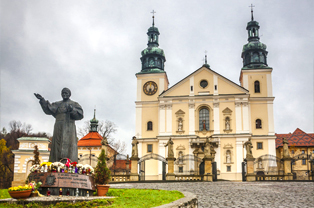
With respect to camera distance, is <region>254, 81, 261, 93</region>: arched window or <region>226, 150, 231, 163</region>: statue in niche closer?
<region>226, 150, 231, 163</region>: statue in niche

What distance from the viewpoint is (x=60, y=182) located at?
956 cm

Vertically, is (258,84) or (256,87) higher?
(258,84)

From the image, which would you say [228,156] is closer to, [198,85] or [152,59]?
[198,85]

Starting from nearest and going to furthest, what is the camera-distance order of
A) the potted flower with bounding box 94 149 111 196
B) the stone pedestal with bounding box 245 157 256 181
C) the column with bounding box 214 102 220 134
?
the potted flower with bounding box 94 149 111 196 → the stone pedestal with bounding box 245 157 256 181 → the column with bounding box 214 102 220 134

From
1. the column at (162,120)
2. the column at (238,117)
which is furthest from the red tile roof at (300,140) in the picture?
the column at (162,120)

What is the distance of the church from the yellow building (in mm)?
12784

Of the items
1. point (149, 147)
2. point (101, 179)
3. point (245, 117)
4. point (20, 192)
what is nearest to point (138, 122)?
point (149, 147)

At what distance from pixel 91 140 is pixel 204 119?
20.6 metres

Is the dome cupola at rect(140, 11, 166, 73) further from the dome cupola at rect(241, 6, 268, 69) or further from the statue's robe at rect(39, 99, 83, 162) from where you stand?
the statue's robe at rect(39, 99, 83, 162)

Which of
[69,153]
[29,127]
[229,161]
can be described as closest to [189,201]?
[69,153]

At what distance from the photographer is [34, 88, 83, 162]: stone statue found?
35.3 feet

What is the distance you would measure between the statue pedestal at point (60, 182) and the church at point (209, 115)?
2916 cm

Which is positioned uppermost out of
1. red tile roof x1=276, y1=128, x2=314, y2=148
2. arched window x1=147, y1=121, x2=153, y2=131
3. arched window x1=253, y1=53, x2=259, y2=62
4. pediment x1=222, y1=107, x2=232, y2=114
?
arched window x1=253, y1=53, x2=259, y2=62

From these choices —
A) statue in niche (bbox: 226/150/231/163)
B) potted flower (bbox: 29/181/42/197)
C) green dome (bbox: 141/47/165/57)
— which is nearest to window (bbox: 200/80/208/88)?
green dome (bbox: 141/47/165/57)
